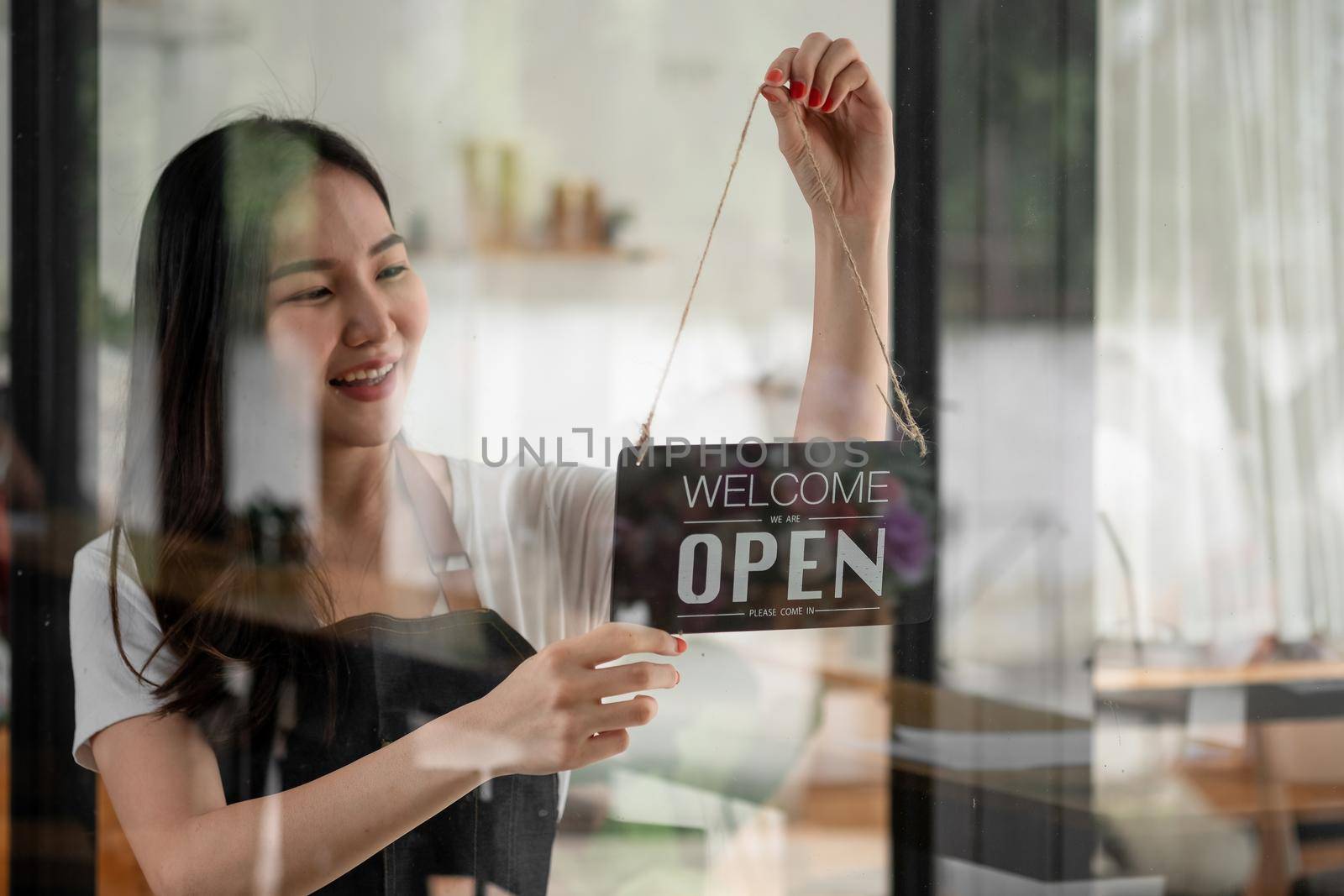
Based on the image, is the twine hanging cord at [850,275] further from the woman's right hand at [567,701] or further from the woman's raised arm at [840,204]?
the woman's right hand at [567,701]

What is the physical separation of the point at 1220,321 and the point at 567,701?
32.7 inches

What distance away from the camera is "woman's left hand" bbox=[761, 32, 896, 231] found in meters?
1.03

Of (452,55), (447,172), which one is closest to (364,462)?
(447,172)

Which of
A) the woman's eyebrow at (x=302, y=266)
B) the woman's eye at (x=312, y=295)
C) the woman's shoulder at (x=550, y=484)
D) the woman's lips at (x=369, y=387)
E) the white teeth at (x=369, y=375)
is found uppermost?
the woman's eyebrow at (x=302, y=266)

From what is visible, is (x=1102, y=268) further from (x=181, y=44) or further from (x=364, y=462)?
(x=181, y=44)

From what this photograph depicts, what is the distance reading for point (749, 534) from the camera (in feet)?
3.27

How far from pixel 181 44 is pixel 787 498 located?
66 centimetres

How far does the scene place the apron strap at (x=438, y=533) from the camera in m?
0.98

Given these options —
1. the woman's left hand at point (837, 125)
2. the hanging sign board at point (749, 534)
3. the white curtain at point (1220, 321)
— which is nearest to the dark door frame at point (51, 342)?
the hanging sign board at point (749, 534)

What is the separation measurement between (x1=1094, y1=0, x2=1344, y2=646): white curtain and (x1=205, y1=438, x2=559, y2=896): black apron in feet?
2.15

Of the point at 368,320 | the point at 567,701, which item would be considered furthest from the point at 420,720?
the point at 368,320

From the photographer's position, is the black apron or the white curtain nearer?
the black apron

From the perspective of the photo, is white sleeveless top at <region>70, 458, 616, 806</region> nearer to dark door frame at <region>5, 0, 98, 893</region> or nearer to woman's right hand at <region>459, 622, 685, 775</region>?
woman's right hand at <region>459, 622, 685, 775</region>

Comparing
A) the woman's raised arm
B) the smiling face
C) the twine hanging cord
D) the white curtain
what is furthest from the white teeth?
the white curtain
